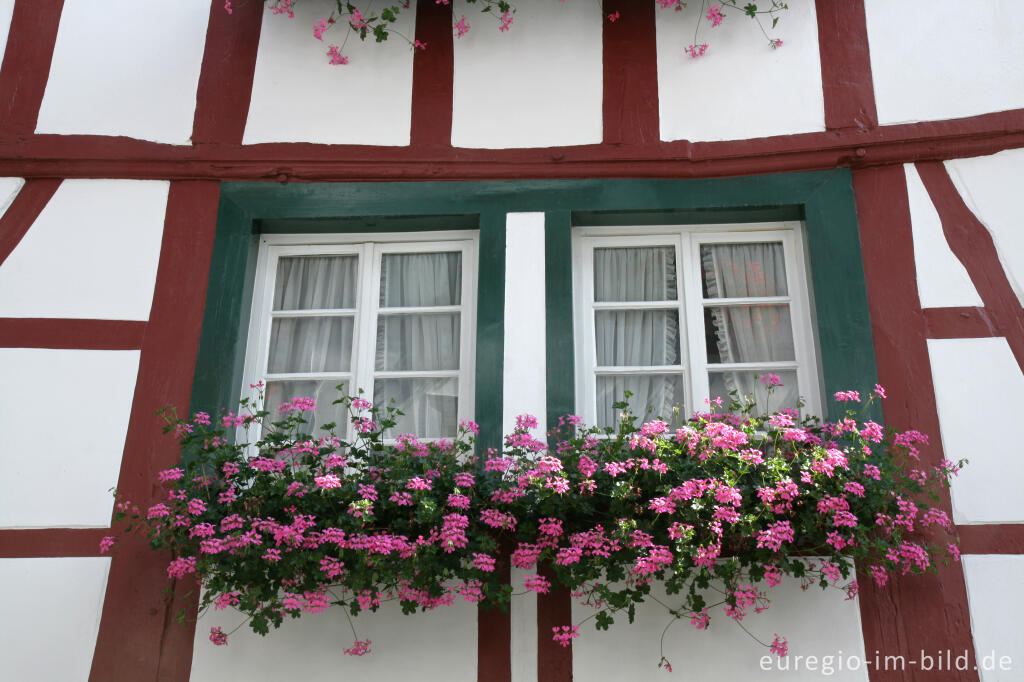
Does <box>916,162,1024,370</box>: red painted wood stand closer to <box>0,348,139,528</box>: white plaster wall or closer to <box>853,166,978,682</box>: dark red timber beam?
<box>853,166,978,682</box>: dark red timber beam

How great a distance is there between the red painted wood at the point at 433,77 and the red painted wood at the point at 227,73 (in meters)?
0.79

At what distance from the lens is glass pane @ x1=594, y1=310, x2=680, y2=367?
434 centimetres

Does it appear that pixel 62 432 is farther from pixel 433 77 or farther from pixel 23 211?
pixel 433 77

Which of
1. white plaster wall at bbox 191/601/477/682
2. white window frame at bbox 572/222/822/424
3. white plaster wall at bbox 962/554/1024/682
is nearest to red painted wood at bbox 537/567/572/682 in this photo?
white plaster wall at bbox 191/601/477/682

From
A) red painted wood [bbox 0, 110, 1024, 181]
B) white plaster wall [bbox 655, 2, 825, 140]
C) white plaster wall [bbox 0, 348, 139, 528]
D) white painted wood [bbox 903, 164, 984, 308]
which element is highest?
white plaster wall [bbox 655, 2, 825, 140]

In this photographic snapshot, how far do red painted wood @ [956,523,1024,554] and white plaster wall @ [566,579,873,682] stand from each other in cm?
49

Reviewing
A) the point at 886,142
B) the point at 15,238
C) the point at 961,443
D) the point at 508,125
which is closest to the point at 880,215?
the point at 886,142

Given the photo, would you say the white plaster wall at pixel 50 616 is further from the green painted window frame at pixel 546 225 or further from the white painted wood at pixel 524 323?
the white painted wood at pixel 524 323

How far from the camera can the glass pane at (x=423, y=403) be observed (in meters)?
4.28

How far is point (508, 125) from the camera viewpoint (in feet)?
15.0

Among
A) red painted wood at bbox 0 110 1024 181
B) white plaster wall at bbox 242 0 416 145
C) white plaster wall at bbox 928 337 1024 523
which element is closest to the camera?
white plaster wall at bbox 928 337 1024 523

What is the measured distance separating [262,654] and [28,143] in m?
2.59

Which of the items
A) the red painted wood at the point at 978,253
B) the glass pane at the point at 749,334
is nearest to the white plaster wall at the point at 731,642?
the glass pane at the point at 749,334

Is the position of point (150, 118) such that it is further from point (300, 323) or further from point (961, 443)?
point (961, 443)
